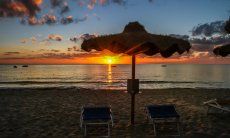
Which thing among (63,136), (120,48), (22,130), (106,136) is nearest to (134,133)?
(106,136)

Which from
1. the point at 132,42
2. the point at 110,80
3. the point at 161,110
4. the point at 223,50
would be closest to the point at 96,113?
the point at 161,110

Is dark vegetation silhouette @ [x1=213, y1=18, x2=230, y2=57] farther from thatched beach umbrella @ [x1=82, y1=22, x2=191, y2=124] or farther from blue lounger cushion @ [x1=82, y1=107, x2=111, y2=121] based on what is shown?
blue lounger cushion @ [x1=82, y1=107, x2=111, y2=121]

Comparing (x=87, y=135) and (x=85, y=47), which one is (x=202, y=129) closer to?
(x=87, y=135)

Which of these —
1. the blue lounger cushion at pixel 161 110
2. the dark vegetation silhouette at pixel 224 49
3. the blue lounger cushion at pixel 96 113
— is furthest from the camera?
the dark vegetation silhouette at pixel 224 49

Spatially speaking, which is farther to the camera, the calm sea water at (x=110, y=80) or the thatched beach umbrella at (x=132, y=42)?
the calm sea water at (x=110, y=80)

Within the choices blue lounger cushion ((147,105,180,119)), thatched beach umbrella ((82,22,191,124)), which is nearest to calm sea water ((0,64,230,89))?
blue lounger cushion ((147,105,180,119))

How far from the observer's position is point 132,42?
7.98 m

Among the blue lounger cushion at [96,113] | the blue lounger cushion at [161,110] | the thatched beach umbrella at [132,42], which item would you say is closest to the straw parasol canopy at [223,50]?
the thatched beach umbrella at [132,42]

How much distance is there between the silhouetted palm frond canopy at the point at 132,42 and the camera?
7.96 meters

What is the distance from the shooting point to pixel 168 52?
990 centimetres

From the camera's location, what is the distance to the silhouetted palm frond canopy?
7965 millimetres

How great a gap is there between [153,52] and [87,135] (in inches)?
137

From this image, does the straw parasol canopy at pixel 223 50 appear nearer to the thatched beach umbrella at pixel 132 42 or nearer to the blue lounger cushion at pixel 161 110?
the thatched beach umbrella at pixel 132 42

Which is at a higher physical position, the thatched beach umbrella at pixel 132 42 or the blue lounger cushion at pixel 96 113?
the thatched beach umbrella at pixel 132 42
